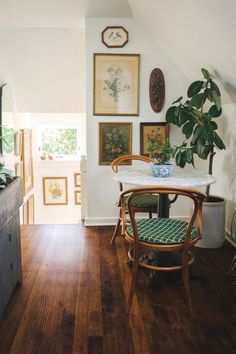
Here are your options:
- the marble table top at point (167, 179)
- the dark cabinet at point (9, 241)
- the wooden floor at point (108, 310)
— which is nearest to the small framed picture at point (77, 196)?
the wooden floor at point (108, 310)

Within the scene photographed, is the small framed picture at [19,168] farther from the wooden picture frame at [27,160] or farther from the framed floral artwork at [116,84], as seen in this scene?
the framed floral artwork at [116,84]

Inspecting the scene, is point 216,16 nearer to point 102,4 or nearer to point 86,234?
point 102,4

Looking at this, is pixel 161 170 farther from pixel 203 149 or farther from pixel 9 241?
pixel 9 241

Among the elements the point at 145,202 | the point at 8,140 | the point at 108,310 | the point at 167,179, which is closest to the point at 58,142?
the point at 8,140

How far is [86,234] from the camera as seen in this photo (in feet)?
12.3

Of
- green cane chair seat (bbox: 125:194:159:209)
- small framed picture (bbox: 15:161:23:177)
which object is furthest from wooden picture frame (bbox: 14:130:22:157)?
green cane chair seat (bbox: 125:194:159:209)

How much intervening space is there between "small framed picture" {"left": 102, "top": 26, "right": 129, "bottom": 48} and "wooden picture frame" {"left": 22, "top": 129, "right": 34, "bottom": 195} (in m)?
2.20

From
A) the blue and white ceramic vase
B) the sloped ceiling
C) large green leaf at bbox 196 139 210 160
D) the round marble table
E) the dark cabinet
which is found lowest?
the dark cabinet

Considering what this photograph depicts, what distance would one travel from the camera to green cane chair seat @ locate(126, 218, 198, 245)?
2.20 meters

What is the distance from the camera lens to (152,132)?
152 inches

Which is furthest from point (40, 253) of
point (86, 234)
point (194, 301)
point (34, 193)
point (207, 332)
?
point (34, 193)

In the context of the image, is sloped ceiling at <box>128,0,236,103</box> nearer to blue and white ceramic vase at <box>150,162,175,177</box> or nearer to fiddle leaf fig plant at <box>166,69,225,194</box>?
fiddle leaf fig plant at <box>166,69,225,194</box>

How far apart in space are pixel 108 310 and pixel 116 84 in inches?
95.5

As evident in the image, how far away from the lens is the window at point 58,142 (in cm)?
635
